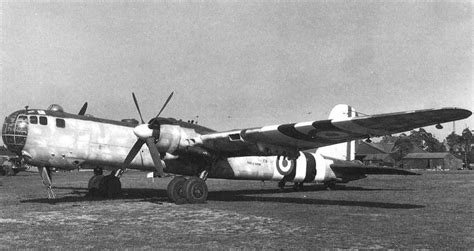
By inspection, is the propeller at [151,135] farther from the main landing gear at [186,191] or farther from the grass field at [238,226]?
the grass field at [238,226]

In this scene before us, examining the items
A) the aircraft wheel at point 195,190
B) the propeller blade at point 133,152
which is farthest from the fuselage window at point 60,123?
the aircraft wheel at point 195,190

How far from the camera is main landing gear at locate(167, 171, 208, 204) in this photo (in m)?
12.5

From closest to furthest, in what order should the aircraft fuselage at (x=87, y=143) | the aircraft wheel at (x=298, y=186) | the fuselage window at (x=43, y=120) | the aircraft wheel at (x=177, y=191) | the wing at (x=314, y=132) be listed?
the wing at (x=314, y=132)
the aircraft fuselage at (x=87, y=143)
the fuselage window at (x=43, y=120)
the aircraft wheel at (x=177, y=191)
the aircraft wheel at (x=298, y=186)

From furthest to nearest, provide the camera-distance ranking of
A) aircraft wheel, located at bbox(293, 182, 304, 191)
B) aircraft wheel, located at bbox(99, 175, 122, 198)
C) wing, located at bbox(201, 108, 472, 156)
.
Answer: aircraft wheel, located at bbox(293, 182, 304, 191) < aircraft wheel, located at bbox(99, 175, 122, 198) < wing, located at bbox(201, 108, 472, 156)

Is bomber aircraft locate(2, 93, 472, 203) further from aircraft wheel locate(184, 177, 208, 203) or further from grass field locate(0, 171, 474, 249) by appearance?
grass field locate(0, 171, 474, 249)

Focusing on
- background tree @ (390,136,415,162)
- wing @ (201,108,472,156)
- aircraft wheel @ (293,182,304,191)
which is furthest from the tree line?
wing @ (201,108,472,156)

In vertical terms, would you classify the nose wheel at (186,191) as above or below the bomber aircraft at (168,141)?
below

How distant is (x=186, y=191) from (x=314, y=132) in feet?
13.3

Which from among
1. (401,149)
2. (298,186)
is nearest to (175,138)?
(298,186)

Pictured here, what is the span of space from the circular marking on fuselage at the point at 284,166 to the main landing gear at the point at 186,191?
523cm

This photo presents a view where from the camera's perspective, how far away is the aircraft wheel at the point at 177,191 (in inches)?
490

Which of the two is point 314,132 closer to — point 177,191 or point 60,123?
point 177,191

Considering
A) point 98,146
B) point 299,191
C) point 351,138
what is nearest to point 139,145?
point 98,146

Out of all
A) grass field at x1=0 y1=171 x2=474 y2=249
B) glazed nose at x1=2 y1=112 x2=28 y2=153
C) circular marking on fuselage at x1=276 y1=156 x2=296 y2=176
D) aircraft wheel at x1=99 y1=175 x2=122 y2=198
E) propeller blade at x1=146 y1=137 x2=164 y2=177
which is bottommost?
grass field at x1=0 y1=171 x2=474 y2=249
